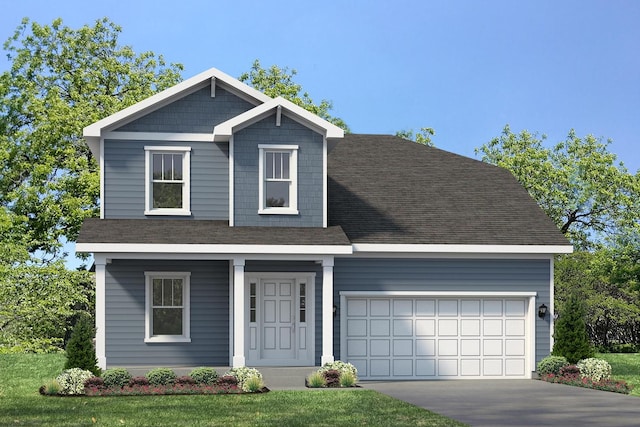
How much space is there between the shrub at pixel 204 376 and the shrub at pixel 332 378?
258 cm

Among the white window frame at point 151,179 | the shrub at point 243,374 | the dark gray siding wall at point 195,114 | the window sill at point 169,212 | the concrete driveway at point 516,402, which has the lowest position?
the concrete driveway at point 516,402

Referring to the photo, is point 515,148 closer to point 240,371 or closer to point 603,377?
point 603,377

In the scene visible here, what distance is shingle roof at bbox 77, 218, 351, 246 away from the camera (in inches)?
920

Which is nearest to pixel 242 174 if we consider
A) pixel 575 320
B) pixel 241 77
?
pixel 575 320

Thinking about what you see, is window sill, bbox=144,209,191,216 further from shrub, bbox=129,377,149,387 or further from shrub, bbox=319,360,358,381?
shrub, bbox=319,360,358,381

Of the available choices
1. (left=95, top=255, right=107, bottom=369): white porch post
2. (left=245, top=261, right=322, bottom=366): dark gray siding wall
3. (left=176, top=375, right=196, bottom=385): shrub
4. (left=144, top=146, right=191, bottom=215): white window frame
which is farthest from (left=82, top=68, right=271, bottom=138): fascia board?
(left=176, top=375, right=196, bottom=385): shrub

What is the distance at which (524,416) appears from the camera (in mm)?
16922

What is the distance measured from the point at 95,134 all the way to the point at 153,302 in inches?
181

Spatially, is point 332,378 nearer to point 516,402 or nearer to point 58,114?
point 516,402

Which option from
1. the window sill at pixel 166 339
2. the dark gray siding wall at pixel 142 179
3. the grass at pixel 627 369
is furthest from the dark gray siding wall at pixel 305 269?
the grass at pixel 627 369

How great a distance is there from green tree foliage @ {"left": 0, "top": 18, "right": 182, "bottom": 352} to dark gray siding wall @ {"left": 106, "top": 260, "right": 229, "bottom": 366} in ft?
39.6

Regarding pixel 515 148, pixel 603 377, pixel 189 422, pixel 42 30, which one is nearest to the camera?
pixel 189 422

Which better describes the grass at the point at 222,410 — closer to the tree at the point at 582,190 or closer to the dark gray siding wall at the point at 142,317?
the dark gray siding wall at the point at 142,317

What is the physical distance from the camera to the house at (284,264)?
81.5ft
